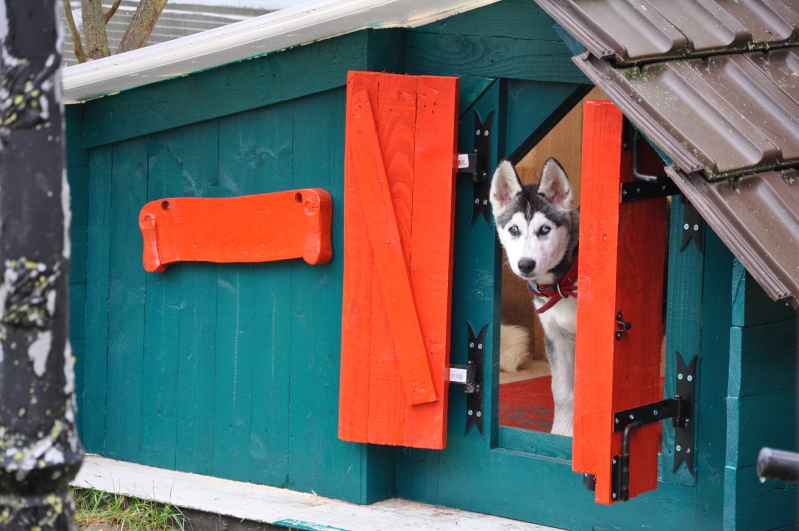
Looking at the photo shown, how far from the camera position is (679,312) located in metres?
4.74

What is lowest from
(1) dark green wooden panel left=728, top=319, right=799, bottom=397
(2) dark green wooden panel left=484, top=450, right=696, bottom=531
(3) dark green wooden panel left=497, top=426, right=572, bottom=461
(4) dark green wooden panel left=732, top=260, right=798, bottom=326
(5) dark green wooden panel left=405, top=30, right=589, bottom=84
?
(2) dark green wooden panel left=484, top=450, right=696, bottom=531

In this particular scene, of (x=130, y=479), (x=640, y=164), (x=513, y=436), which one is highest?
(x=640, y=164)

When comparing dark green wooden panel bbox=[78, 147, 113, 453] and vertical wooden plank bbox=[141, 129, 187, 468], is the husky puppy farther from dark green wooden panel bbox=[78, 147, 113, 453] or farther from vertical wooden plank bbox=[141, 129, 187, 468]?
dark green wooden panel bbox=[78, 147, 113, 453]

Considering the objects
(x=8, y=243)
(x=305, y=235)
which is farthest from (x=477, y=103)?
(x=8, y=243)

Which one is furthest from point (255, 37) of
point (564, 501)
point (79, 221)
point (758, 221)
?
point (758, 221)

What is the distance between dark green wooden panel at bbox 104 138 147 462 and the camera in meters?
6.30

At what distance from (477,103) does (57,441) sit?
130 inches

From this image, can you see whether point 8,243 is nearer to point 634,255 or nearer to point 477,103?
point 634,255

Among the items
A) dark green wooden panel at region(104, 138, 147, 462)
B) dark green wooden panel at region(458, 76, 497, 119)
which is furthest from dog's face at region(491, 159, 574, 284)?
dark green wooden panel at region(104, 138, 147, 462)

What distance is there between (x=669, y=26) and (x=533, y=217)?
50.6 inches

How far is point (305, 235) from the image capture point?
5562 mm

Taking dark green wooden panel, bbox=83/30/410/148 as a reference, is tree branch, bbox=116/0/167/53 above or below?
above

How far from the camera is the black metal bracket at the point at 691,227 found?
4.63m

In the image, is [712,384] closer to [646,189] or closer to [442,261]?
[646,189]
